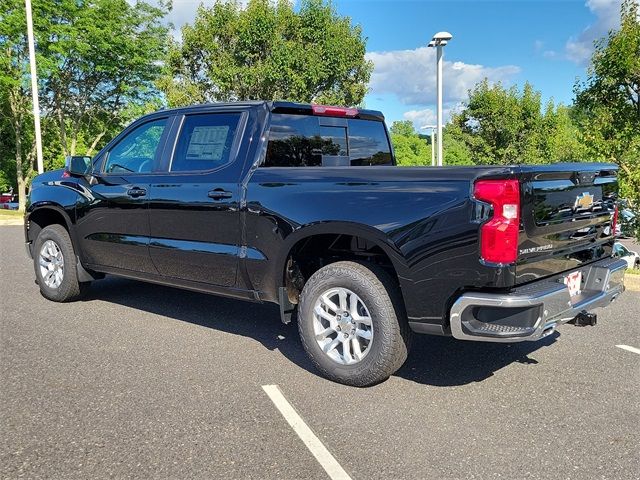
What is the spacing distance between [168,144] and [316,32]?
18.1m

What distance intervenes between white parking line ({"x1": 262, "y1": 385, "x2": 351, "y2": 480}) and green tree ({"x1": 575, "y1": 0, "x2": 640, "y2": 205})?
289 inches

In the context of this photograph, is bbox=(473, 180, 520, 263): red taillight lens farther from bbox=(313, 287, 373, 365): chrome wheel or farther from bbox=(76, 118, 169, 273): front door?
bbox=(76, 118, 169, 273): front door

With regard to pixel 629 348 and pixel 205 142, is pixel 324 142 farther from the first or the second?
pixel 629 348

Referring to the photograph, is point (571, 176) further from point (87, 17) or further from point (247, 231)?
point (87, 17)

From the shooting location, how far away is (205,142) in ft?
15.0

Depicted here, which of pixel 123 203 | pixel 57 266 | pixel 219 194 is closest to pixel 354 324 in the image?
pixel 219 194

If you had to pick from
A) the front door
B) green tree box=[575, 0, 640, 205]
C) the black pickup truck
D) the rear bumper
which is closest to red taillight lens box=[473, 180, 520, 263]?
the black pickup truck

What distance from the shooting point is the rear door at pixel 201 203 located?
424 cm

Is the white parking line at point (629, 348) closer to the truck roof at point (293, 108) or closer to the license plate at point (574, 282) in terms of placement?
the license plate at point (574, 282)

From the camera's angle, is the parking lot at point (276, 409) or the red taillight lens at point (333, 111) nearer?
the parking lot at point (276, 409)

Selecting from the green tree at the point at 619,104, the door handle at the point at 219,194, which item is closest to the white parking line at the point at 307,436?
the door handle at the point at 219,194

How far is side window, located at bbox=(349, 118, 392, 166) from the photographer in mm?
4895

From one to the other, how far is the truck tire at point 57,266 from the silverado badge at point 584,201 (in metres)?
4.69

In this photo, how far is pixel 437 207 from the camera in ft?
10.5
